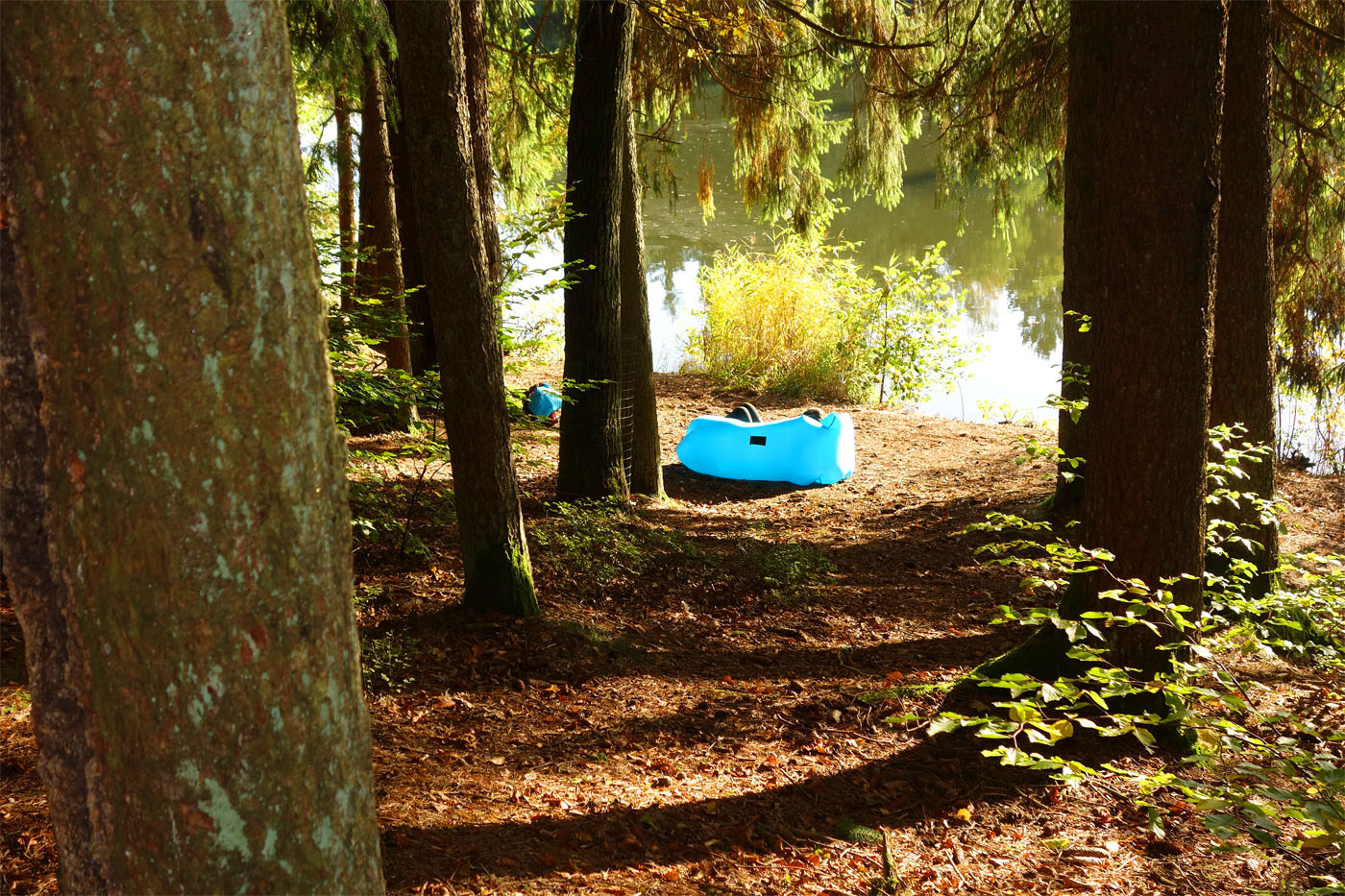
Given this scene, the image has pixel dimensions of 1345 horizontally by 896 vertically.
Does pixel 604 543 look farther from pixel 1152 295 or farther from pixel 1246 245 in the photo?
pixel 1246 245

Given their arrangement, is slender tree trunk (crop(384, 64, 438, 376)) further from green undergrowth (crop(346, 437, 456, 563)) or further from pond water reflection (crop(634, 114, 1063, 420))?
pond water reflection (crop(634, 114, 1063, 420))

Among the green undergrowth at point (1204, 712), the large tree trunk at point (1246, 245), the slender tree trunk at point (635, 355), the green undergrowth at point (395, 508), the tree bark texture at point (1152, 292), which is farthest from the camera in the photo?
the slender tree trunk at point (635, 355)

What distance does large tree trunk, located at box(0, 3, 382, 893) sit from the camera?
991 millimetres

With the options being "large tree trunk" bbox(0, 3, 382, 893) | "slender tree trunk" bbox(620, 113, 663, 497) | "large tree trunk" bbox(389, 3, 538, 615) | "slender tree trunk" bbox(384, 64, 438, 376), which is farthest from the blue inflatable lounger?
"large tree trunk" bbox(0, 3, 382, 893)

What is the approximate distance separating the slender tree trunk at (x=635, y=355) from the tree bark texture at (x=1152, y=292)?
3.53 meters

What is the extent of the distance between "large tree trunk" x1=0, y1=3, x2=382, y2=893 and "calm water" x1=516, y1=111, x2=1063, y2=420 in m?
8.68

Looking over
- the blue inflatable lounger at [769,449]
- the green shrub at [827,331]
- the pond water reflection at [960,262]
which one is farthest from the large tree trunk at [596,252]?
the pond water reflection at [960,262]

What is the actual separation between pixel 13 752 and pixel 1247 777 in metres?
3.60

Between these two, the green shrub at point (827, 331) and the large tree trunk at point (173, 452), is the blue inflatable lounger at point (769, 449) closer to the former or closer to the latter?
the green shrub at point (827, 331)

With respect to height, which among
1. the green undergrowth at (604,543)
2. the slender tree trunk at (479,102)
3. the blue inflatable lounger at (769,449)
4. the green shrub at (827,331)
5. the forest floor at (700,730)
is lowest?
the forest floor at (700,730)

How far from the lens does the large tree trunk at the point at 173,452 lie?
99 cm

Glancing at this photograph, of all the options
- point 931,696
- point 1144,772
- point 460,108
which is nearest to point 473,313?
point 460,108

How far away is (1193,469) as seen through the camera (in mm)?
3068

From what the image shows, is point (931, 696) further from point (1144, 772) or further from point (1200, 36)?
point (1200, 36)
